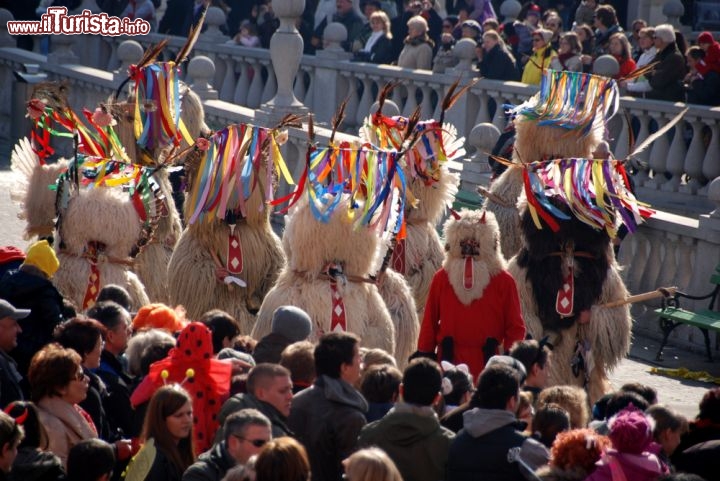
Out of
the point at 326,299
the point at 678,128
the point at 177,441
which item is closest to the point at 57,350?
the point at 177,441

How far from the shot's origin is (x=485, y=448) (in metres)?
6.66

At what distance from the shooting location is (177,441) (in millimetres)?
6797

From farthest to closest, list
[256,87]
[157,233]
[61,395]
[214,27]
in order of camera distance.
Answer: [214,27] → [256,87] → [157,233] → [61,395]

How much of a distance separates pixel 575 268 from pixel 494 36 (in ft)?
22.3

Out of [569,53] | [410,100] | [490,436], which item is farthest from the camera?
[410,100]

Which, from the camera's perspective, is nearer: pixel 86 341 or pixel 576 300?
pixel 86 341

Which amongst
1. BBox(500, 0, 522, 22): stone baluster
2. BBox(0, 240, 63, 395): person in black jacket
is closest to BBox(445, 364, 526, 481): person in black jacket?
BBox(0, 240, 63, 395): person in black jacket

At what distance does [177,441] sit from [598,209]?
4.53 metres

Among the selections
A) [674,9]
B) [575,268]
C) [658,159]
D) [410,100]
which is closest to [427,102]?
[410,100]

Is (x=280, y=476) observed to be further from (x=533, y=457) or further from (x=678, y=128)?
(x=678, y=128)

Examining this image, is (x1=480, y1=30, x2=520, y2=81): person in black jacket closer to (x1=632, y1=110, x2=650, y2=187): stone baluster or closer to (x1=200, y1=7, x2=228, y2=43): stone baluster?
(x1=632, y1=110, x2=650, y2=187): stone baluster

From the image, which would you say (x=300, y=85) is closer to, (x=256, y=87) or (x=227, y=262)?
(x=256, y=87)

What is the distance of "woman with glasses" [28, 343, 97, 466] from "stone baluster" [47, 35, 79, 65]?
16035 mm

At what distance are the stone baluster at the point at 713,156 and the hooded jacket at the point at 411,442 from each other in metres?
8.72
